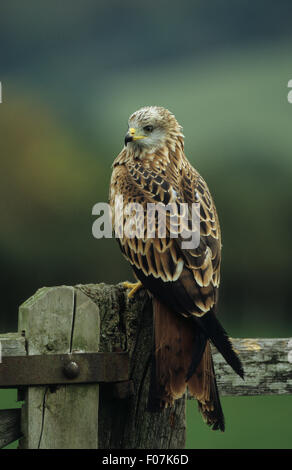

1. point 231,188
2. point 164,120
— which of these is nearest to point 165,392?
point 164,120

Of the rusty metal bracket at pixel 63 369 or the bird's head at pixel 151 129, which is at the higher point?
the bird's head at pixel 151 129

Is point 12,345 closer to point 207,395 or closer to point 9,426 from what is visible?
point 9,426

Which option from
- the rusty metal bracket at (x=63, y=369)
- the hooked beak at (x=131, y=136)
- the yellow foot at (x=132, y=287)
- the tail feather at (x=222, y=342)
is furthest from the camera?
the hooked beak at (x=131, y=136)

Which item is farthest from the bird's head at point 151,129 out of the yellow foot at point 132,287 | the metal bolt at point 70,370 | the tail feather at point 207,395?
the metal bolt at point 70,370

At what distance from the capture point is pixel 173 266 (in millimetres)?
3045

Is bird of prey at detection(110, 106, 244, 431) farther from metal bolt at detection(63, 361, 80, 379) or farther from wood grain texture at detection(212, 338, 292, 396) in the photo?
metal bolt at detection(63, 361, 80, 379)

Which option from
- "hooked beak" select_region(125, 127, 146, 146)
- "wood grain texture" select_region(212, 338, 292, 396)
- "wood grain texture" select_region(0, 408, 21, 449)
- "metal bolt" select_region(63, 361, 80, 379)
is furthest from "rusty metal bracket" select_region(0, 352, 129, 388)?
"hooked beak" select_region(125, 127, 146, 146)

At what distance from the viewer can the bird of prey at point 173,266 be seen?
267 cm

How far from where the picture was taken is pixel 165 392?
262 cm

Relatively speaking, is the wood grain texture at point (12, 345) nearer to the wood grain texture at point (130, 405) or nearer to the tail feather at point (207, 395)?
the wood grain texture at point (130, 405)

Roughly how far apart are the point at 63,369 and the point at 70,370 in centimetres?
3

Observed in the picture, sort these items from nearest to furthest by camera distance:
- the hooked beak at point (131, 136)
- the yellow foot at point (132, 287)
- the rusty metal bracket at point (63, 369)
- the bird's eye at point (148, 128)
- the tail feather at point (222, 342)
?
the rusty metal bracket at point (63, 369)
the tail feather at point (222, 342)
the yellow foot at point (132, 287)
the hooked beak at point (131, 136)
the bird's eye at point (148, 128)

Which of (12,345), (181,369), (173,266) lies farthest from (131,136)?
(12,345)
